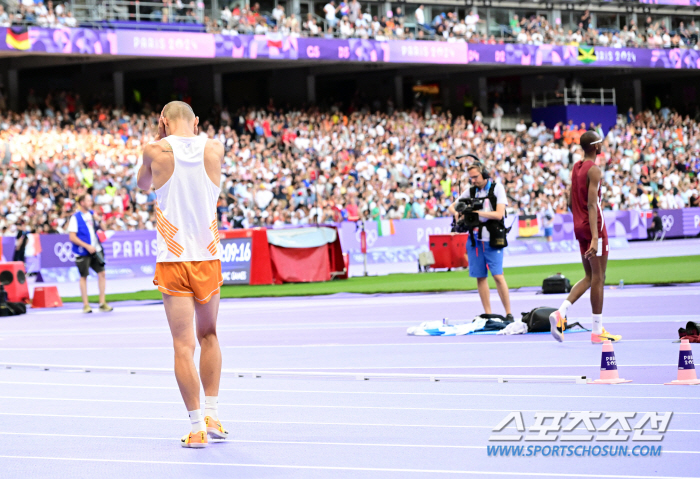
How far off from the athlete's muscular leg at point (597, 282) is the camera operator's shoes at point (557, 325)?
0.36 m

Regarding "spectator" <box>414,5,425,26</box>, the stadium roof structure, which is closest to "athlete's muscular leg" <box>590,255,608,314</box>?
the stadium roof structure

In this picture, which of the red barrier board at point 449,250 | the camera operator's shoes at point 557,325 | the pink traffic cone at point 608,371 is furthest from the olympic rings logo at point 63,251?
the pink traffic cone at point 608,371

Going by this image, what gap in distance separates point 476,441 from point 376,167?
105 ft

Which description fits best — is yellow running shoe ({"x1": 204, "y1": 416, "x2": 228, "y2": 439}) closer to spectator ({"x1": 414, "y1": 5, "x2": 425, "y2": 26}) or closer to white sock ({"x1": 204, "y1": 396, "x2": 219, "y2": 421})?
white sock ({"x1": 204, "y1": 396, "x2": 219, "y2": 421})

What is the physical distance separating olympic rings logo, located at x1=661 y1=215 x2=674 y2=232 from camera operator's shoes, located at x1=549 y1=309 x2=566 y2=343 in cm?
3136

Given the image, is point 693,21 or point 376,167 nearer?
point 376,167

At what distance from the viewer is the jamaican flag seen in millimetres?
48625

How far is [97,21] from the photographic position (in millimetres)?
37188

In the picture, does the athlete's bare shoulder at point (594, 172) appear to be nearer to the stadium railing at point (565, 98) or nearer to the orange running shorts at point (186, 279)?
the orange running shorts at point (186, 279)

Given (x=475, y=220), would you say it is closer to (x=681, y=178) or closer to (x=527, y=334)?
(x=527, y=334)

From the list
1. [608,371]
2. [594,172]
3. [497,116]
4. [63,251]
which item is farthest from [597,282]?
[497,116]

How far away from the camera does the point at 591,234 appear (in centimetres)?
1057

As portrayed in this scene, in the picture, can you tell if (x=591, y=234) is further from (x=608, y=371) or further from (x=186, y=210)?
(x=186, y=210)

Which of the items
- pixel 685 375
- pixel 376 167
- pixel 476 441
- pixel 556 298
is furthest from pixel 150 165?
pixel 376 167
